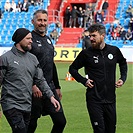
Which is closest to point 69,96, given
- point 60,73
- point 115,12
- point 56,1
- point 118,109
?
point 118,109

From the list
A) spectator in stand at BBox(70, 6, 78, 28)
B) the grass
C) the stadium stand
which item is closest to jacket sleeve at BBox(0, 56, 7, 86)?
the grass

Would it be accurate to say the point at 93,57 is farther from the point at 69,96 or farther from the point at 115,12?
A: the point at 115,12

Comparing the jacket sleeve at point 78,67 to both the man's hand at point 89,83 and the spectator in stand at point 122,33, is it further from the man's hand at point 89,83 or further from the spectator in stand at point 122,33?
the spectator in stand at point 122,33

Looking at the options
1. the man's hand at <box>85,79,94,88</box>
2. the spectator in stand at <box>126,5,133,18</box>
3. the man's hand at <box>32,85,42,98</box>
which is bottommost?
the spectator in stand at <box>126,5,133,18</box>

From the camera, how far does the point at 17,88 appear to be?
8.33 meters

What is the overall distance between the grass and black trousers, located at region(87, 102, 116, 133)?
3.18m

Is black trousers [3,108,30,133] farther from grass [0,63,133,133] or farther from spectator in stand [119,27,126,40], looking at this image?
spectator in stand [119,27,126,40]

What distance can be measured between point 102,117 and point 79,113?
5934mm

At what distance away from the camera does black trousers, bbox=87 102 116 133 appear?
29.5ft

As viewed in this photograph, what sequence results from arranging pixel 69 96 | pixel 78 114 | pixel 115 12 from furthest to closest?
pixel 115 12 < pixel 69 96 < pixel 78 114

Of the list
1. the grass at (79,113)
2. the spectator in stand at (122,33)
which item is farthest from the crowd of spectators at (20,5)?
the grass at (79,113)

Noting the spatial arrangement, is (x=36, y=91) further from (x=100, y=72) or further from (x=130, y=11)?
(x=130, y=11)

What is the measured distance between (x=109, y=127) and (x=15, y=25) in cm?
3637

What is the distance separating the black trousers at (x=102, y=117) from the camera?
898 centimetres
